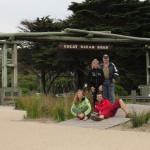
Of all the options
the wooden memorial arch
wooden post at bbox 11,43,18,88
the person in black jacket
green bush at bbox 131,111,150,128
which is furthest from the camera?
wooden post at bbox 11,43,18,88

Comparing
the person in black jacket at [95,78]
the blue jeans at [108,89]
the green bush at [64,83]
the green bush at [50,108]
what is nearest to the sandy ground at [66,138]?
the green bush at [50,108]

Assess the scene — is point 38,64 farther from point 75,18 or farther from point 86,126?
point 86,126

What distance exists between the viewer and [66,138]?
12.8m

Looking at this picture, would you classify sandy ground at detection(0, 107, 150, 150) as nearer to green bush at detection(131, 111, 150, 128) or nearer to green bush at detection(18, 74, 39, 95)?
green bush at detection(131, 111, 150, 128)

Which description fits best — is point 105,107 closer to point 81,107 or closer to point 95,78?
point 81,107

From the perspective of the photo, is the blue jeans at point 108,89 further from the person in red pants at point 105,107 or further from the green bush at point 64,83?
the green bush at point 64,83

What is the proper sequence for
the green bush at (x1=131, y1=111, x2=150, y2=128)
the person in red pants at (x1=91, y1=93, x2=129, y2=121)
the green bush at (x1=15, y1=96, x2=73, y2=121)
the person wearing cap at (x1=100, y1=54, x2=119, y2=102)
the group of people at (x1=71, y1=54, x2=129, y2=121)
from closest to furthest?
1. the green bush at (x1=131, y1=111, x2=150, y2=128)
2. the person in red pants at (x1=91, y1=93, x2=129, y2=121)
3. the group of people at (x1=71, y1=54, x2=129, y2=121)
4. the green bush at (x1=15, y1=96, x2=73, y2=121)
5. the person wearing cap at (x1=100, y1=54, x2=119, y2=102)

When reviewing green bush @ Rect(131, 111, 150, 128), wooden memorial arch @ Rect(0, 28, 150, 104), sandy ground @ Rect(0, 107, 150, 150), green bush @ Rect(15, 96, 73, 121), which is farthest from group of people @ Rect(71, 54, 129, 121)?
wooden memorial arch @ Rect(0, 28, 150, 104)

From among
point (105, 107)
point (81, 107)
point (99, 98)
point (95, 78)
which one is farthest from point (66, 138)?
point (95, 78)

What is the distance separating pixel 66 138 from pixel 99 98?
147 inches

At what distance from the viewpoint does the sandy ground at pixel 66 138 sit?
11.5 m

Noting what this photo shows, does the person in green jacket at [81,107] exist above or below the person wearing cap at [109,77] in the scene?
below

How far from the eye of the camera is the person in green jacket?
1644cm

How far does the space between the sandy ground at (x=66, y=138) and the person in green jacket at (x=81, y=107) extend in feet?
3.28
